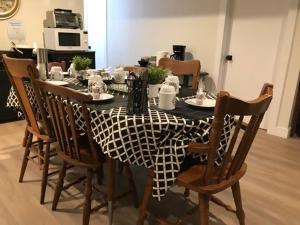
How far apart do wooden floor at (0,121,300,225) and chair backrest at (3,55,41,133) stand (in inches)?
21.7

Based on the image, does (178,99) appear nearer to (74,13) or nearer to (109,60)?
(74,13)

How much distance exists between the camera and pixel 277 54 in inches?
136

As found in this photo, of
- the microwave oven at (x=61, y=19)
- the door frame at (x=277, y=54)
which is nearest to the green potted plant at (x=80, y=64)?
the microwave oven at (x=61, y=19)

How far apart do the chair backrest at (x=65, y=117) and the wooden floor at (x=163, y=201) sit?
51 cm

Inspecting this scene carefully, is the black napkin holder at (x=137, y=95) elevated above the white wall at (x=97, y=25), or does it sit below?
below

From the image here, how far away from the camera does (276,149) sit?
10.2 feet

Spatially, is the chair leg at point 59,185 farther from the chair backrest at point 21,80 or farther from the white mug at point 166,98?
the white mug at point 166,98

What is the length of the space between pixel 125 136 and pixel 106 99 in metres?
0.41

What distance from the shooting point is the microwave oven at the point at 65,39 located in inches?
148

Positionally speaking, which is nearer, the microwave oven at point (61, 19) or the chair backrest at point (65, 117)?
the chair backrest at point (65, 117)

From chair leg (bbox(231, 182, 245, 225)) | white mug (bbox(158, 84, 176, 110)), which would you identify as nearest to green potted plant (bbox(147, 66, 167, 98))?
white mug (bbox(158, 84, 176, 110))

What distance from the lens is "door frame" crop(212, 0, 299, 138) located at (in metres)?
3.20

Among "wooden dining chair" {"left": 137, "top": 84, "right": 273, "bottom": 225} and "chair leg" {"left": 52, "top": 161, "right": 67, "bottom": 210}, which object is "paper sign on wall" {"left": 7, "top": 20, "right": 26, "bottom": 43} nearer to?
"chair leg" {"left": 52, "top": 161, "right": 67, "bottom": 210}

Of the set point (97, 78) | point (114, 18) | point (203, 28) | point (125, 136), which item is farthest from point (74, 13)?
point (125, 136)
